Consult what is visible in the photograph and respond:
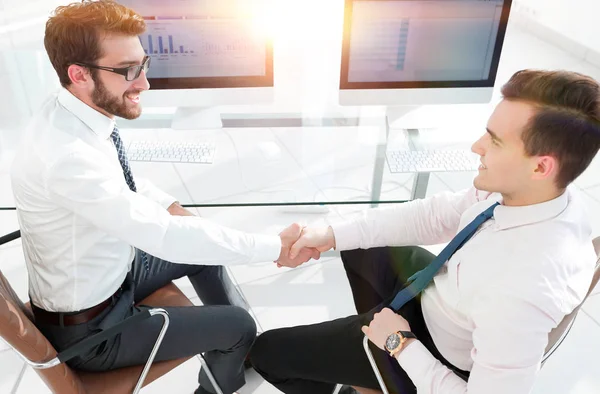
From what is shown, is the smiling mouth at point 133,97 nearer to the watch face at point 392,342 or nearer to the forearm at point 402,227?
the forearm at point 402,227

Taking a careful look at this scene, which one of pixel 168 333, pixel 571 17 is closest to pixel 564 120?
pixel 168 333

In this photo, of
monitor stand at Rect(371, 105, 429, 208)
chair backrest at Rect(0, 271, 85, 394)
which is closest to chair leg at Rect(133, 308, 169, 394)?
chair backrest at Rect(0, 271, 85, 394)

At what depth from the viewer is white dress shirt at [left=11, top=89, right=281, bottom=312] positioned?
4.62 feet

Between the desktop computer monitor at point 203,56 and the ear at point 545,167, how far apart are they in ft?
3.91

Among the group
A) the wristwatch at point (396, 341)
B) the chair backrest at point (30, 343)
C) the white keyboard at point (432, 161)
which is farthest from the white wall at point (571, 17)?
the chair backrest at point (30, 343)

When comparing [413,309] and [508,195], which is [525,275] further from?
[413,309]

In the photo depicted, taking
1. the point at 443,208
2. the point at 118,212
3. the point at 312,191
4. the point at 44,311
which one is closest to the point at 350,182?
→ the point at 312,191

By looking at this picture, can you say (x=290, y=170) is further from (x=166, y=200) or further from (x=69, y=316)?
(x=69, y=316)

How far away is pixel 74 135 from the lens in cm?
146

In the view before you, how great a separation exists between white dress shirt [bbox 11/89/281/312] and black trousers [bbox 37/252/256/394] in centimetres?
7

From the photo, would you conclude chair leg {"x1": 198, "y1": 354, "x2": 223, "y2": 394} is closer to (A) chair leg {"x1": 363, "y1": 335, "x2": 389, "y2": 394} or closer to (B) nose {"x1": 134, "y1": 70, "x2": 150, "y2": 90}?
(A) chair leg {"x1": 363, "y1": 335, "x2": 389, "y2": 394}

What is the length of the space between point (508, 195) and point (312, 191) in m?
0.85

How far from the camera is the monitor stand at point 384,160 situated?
2.09 m

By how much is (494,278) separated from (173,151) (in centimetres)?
133
